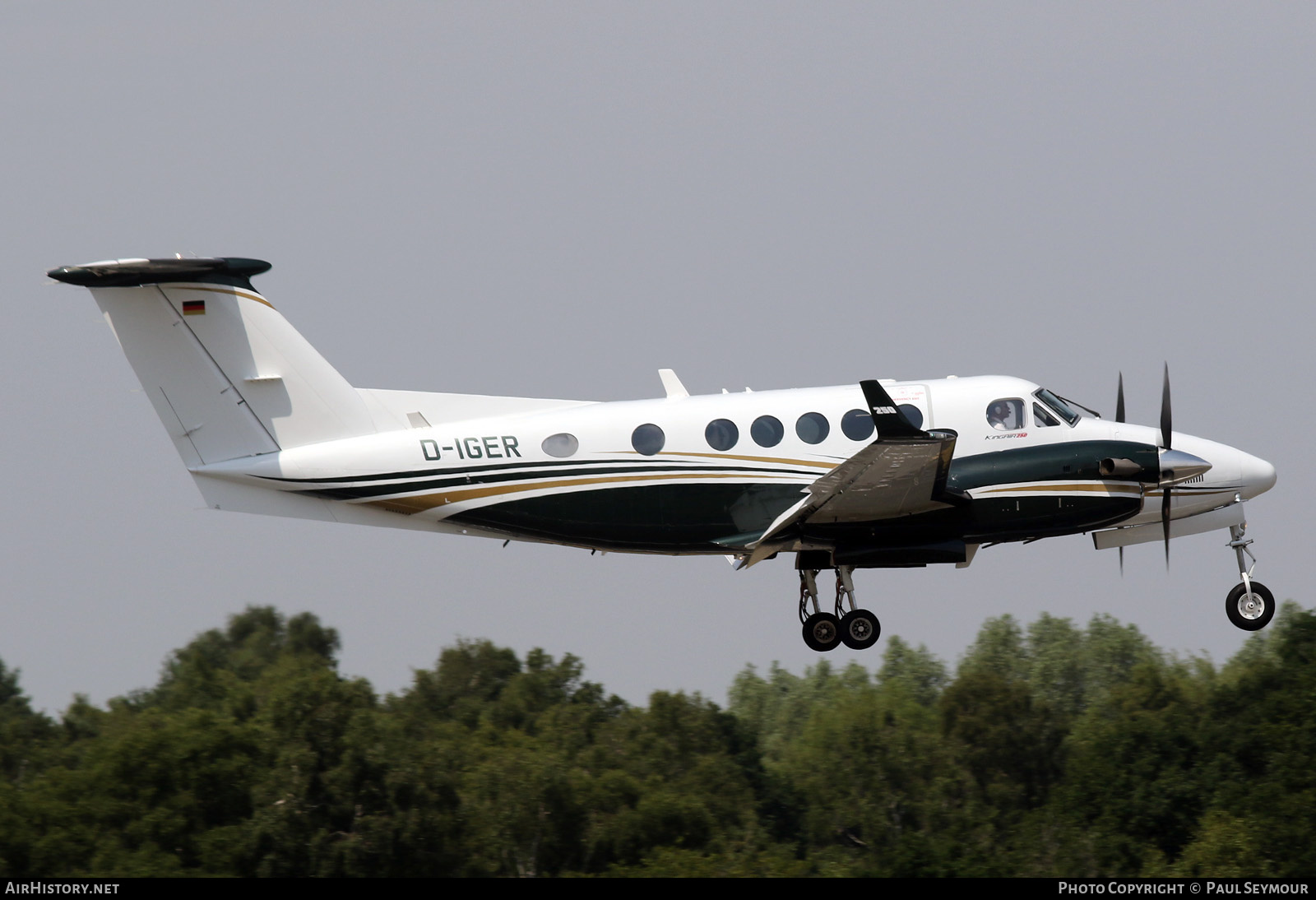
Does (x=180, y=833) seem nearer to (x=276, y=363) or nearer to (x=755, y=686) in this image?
(x=276, y=363)

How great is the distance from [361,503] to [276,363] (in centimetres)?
238

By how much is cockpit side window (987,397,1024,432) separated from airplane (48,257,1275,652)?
1.0 inches

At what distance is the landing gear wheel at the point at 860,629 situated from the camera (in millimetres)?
21250

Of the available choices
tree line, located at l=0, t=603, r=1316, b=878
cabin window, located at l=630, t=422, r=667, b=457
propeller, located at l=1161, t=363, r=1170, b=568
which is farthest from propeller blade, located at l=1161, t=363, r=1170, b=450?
tree line, located at l=0, t=603, r=1316, b=878

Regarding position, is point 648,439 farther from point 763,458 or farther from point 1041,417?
point 1041,417

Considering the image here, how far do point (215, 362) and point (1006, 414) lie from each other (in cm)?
1109

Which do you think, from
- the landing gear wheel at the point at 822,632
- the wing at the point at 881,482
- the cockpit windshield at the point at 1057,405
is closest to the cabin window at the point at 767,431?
the wing at the point at 881,482

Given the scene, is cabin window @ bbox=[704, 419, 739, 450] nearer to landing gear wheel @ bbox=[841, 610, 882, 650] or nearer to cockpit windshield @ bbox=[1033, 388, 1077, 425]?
landing gear wheel @ bbox=[841, 610, 882, 650]

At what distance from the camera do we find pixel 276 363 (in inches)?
825

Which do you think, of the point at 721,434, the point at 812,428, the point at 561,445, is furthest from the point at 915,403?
the point at 561,445

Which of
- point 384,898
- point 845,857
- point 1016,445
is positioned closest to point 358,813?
point 384,898

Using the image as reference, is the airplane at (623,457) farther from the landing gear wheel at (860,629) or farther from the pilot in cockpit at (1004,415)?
the landing gear wheel at (860,629)

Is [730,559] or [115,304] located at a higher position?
[115,304]

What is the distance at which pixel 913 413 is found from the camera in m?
20.4
